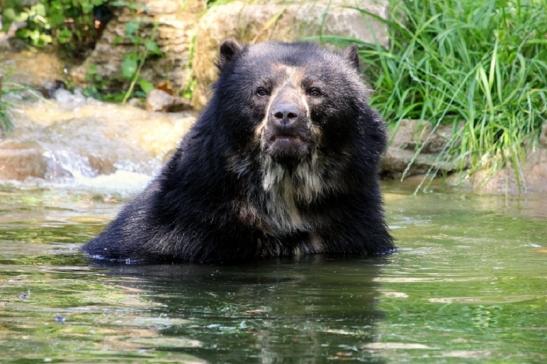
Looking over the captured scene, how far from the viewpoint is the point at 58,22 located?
49.9 ft

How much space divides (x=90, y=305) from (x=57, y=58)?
11089 millimetres

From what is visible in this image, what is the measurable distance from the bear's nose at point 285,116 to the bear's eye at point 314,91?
0.32 meters

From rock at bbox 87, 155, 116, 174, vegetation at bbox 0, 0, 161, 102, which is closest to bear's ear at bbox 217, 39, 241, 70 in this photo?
rock at bbox 87, 155, 116, 174

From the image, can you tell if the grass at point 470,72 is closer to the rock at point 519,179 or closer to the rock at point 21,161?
the rock at point 519,179

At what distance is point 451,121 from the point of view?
11.3 metres

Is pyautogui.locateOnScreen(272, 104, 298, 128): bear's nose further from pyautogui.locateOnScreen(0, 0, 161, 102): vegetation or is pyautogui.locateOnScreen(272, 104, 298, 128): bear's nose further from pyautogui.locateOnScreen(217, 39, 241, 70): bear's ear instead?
pyautogui.locateOnScreen(0, 0, 161, 102): vegetation

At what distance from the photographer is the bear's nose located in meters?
5.95

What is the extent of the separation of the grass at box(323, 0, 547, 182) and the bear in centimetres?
420

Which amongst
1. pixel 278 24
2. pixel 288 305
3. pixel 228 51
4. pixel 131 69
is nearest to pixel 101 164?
pixel 278 24

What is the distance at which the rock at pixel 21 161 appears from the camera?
1077cm

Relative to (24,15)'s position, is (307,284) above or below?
below

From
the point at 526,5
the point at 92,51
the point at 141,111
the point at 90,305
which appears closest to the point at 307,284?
the point at 90,305

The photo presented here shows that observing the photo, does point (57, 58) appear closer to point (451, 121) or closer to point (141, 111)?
point (141, 111)

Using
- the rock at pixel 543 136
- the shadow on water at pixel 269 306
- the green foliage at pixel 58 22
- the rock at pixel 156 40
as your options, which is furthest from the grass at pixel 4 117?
the shadow on water at pixel 269 306
